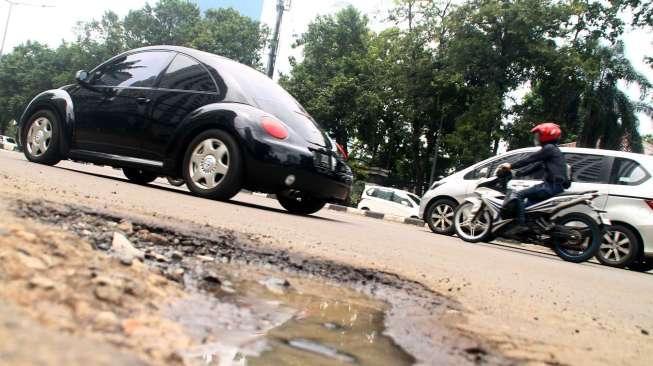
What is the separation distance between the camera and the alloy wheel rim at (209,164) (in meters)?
5.08

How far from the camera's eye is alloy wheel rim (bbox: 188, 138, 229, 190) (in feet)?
16.7

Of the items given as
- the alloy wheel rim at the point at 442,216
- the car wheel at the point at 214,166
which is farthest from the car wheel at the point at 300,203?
the alloy wheel rim at the point at 442,216

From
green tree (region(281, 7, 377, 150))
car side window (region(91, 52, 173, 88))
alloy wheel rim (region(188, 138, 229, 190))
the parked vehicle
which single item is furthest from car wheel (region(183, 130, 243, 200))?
Answer: green tree (region(281, 7, 377, 150))

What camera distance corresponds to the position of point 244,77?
558 cm

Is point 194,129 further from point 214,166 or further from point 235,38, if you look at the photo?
point 235,38

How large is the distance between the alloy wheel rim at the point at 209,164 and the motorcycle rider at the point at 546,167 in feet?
12.1

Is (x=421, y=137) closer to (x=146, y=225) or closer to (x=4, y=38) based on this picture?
(x=146, y=225)

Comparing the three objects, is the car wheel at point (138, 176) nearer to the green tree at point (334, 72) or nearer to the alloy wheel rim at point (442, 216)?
the alloy wheel rim at point (442, 216)

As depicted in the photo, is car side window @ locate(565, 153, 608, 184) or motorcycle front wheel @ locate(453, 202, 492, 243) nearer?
motorcycle front wheel @ locate(453, 202, 492, 243)

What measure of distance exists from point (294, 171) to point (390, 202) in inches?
572

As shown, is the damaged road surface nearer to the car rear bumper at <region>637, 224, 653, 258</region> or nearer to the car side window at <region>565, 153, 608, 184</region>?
the car rear bumper at <region>637, 224, 653, 258</region>

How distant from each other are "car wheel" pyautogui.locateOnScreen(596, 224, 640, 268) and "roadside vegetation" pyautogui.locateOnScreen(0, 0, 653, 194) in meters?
13.4

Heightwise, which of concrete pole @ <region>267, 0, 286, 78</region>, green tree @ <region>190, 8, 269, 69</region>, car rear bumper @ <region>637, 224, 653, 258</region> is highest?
green tree @ <region>190, 8, 269, 69</region>

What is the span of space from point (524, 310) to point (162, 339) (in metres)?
1.68
